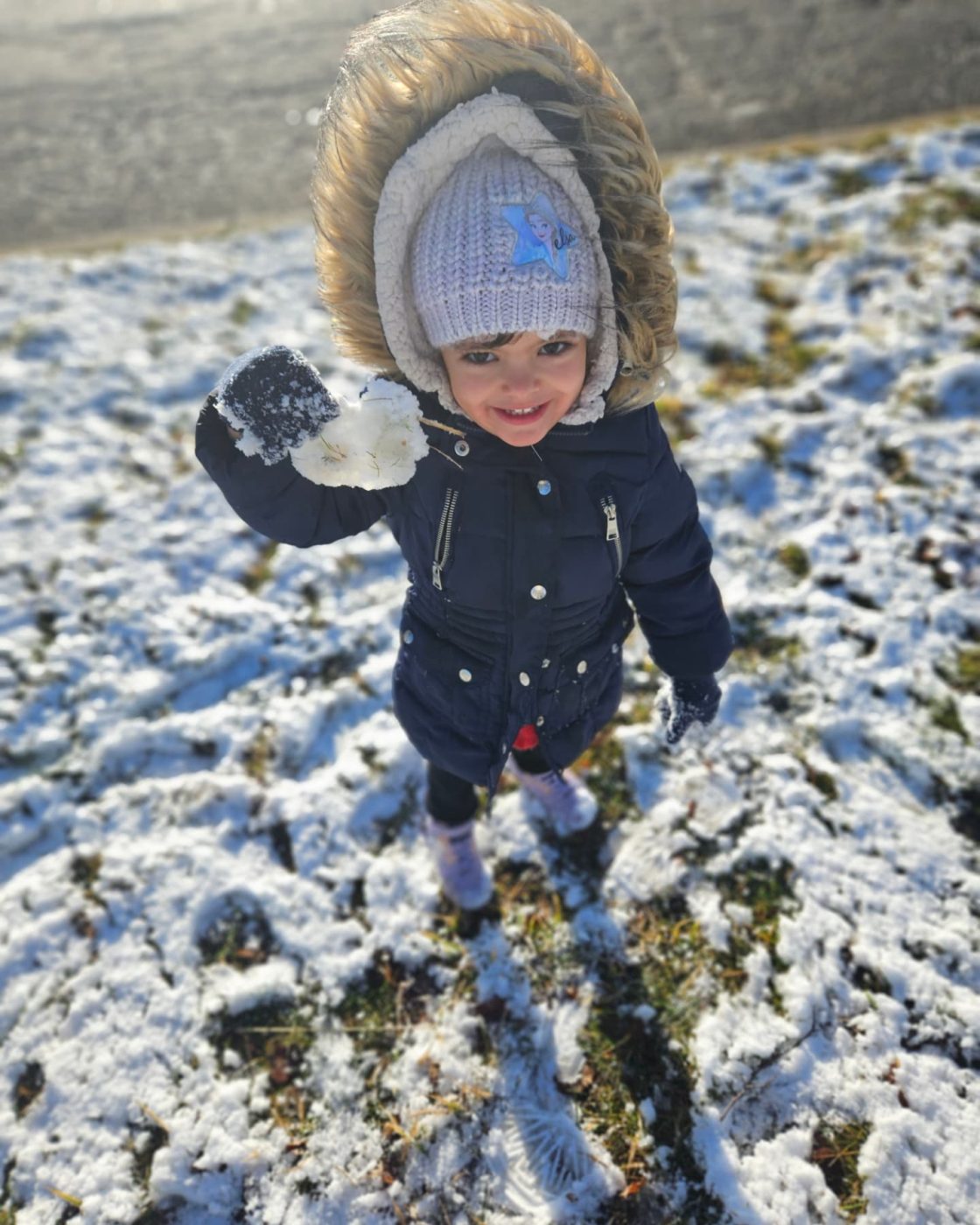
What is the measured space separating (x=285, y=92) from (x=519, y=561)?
5534 mm

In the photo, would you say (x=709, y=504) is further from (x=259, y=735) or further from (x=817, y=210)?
(x=817, y=210)

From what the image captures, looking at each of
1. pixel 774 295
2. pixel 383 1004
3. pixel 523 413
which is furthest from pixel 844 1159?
pixel 774 295

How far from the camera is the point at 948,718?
91.2 inches

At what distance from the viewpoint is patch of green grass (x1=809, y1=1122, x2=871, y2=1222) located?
1.65 metres

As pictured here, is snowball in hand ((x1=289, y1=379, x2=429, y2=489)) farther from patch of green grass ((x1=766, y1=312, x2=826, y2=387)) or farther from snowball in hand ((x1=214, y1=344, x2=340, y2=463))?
patch of green grass ((x1=766, y1=312, x2=826, y2=387))

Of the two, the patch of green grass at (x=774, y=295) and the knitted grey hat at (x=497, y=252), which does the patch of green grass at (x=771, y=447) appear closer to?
the patch of green grass at (x=774, y=295)

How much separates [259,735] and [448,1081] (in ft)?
3.67

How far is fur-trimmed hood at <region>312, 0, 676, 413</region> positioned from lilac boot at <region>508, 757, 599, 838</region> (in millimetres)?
1204

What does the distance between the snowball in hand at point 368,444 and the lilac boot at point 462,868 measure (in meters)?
1.05

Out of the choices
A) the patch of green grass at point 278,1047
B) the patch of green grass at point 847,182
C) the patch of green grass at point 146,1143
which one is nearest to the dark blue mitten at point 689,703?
the patch of green grass at point 278,1047

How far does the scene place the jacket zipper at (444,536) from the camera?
1.44 metres

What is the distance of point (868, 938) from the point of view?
1.97m

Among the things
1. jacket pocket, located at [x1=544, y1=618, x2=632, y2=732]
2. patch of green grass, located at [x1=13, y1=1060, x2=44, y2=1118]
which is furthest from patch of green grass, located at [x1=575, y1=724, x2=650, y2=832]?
patch of green grass, located at [x1=13, y1=1060, x2=44, y2=1118]

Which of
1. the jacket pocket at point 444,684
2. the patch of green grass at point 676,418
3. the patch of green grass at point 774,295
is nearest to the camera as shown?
the jacket pocket at point 444,684
